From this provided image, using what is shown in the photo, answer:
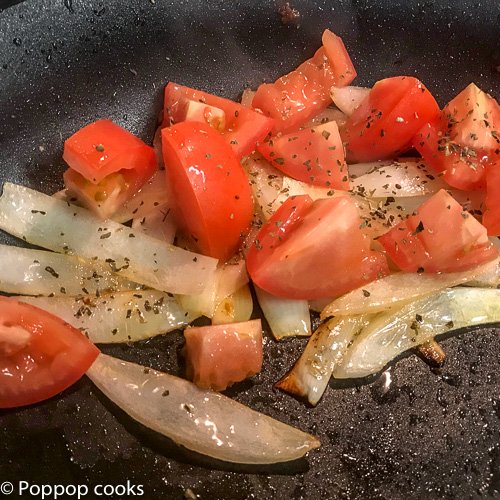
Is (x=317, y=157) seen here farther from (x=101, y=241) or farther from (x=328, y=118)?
(x=101, y=241)

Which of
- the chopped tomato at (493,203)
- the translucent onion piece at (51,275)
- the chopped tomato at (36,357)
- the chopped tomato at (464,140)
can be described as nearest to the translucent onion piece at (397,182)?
the chopped tomato at (464,140)

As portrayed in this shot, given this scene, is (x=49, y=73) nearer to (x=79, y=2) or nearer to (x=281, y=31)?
(x=79, y=2)

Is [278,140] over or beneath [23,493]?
over

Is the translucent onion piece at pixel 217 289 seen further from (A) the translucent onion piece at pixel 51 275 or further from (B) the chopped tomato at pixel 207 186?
(A) the translucent onion piece at pixel 51 275

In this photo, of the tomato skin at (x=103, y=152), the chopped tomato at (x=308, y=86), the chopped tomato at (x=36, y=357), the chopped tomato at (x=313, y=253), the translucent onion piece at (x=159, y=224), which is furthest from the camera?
the chopped tomato at (x=308, y=86)

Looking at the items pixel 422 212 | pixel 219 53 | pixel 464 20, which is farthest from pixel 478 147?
pixel 219 53

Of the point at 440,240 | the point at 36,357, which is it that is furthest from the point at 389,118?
the point at 36,357
